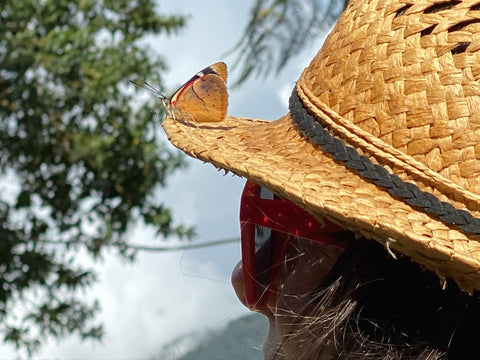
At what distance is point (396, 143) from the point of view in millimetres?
1261

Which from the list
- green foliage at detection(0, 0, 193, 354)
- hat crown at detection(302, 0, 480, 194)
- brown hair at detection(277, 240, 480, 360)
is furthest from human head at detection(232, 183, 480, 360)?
green foliage at detection(0, 0, 193, 354)

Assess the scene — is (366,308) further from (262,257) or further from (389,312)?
(262,257)

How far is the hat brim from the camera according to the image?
113 centimetres

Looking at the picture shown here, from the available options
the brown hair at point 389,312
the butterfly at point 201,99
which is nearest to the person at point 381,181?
the brown hair at point 389,312

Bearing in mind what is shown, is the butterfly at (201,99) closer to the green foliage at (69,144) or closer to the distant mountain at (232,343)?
the distant mountain at (232,343)

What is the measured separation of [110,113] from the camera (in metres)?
4.81

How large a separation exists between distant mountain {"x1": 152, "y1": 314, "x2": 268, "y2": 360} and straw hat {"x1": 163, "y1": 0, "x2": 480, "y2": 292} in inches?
25.4

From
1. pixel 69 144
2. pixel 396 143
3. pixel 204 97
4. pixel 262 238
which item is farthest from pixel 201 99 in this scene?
pixel 69 144

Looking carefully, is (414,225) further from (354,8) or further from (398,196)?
(354,8)

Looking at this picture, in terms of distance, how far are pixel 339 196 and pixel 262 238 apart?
36cm

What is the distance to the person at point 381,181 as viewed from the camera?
1.18 m

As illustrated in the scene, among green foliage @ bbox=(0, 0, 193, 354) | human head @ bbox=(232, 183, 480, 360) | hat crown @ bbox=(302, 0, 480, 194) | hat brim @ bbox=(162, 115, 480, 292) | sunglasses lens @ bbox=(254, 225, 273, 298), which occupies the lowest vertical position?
green foliage @ bbox=(0, 0, 193, 354)

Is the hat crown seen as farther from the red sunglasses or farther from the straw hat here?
the red sunglasses

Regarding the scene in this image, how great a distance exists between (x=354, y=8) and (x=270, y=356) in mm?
630
